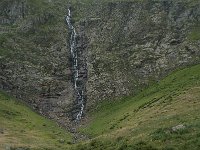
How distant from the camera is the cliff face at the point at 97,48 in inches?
4648

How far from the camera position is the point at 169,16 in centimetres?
14150

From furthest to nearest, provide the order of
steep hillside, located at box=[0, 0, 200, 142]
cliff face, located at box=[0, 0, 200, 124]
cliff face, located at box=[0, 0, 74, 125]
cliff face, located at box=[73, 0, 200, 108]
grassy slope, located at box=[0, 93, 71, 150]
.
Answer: cliff face, located at box=[73, 0, 200, 108]
cliff face, located at box=[0, 0, 200, 124]
cliff face, located at box=[0, 0, 74, 125]
steep hillside, located at box=[0, 0, 200, 142]
grassy slope, located at box=[0, 93, 71, 150]

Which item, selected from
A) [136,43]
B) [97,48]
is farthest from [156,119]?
[97,48]

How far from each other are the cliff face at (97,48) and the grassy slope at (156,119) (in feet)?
32.8

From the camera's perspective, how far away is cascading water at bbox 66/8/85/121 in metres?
112

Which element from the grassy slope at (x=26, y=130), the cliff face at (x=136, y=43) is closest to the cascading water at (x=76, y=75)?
the cliff face at (x=136, y=43)

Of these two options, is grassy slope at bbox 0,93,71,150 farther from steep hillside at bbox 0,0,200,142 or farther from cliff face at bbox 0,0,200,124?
cliff face at bbox 0,0,200,124

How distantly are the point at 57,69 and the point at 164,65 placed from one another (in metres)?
32.4

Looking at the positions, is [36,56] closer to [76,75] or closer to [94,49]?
[76,75]

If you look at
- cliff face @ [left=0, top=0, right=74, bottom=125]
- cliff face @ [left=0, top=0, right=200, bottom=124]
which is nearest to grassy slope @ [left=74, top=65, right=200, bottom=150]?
cliff face @ [left=0, top=0, right=200, bottom=124]

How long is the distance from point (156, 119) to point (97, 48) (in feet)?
266

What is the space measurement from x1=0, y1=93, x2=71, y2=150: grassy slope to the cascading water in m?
13.0

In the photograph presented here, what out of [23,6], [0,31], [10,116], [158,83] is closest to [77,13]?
[23,6]

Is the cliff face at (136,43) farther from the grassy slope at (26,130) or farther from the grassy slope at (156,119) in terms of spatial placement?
the grassy slope at (26,130)
